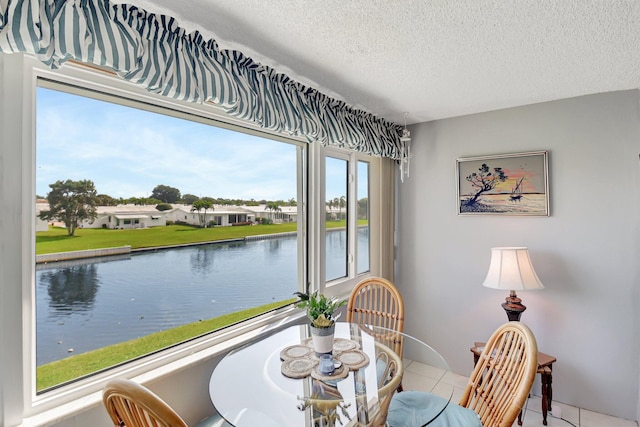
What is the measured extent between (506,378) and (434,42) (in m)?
1.71

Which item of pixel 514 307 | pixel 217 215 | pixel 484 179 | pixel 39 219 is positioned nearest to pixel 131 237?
pixel 39 219

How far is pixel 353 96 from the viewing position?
2.44m

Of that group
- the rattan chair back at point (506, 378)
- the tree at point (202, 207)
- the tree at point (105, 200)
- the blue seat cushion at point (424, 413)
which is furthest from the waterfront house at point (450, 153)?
the rattan chair back at point (506, 378)

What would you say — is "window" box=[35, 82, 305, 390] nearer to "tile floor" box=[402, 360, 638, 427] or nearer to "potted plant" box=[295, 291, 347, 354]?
"potted plant" box=[295, 291, 347, 354]

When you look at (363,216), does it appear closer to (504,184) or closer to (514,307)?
(504,184)

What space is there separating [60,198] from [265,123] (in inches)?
40.8

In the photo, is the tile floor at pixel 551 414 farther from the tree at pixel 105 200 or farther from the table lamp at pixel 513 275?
the tree at pixel 105 200

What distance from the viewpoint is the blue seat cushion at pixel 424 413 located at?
5.07 feet

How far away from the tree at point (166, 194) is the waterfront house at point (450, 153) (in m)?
0.45

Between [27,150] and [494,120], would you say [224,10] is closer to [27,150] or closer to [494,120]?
[27,150]

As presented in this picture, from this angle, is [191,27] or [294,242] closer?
[191,27]

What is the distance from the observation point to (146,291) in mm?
1646

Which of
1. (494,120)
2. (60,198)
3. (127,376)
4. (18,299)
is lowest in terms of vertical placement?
(127,376)

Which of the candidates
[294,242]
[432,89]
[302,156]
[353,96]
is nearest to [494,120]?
[432,89]
